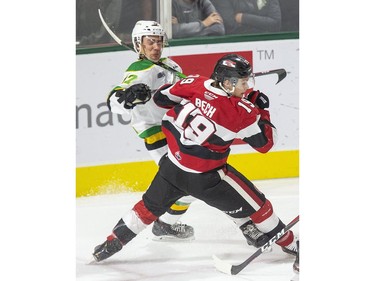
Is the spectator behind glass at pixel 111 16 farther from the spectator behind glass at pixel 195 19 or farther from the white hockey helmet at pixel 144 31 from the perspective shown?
the white hockey helmet at pixel 144 31

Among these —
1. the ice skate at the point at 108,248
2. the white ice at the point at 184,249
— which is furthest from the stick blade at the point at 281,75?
the ice skate at the point at 108,248

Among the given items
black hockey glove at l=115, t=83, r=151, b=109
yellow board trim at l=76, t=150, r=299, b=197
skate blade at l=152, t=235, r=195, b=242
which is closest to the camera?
black hockey glove at l=115, t=83, r=151, b=109

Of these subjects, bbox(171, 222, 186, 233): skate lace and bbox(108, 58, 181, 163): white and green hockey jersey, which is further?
bbox(171, 222, 186, 233): skate lace

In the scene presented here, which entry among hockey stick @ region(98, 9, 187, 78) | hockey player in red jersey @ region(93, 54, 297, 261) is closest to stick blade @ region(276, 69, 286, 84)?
hockey player in red jersey @ region(93, 54, 297, 261)

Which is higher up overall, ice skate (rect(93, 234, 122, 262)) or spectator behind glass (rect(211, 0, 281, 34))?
spectator behind glass (rect(211, 0, 281, 34))

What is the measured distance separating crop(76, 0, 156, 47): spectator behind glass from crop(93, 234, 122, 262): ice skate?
3.03ft

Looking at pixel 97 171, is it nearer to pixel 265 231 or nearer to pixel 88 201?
pixel 88 201

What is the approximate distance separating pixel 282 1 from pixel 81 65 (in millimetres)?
942

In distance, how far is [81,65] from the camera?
4840 millimetres

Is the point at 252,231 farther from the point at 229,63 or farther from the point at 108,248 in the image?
the point at 229,63

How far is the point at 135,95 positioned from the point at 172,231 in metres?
0.65

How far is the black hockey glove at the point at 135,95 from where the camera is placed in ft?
13.1

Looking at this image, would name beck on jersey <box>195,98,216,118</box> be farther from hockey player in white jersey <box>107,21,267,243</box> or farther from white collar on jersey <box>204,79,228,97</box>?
hockey player in white jersey <box>107,21,267,243</box>

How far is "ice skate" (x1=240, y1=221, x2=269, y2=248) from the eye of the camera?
4.11 meters
